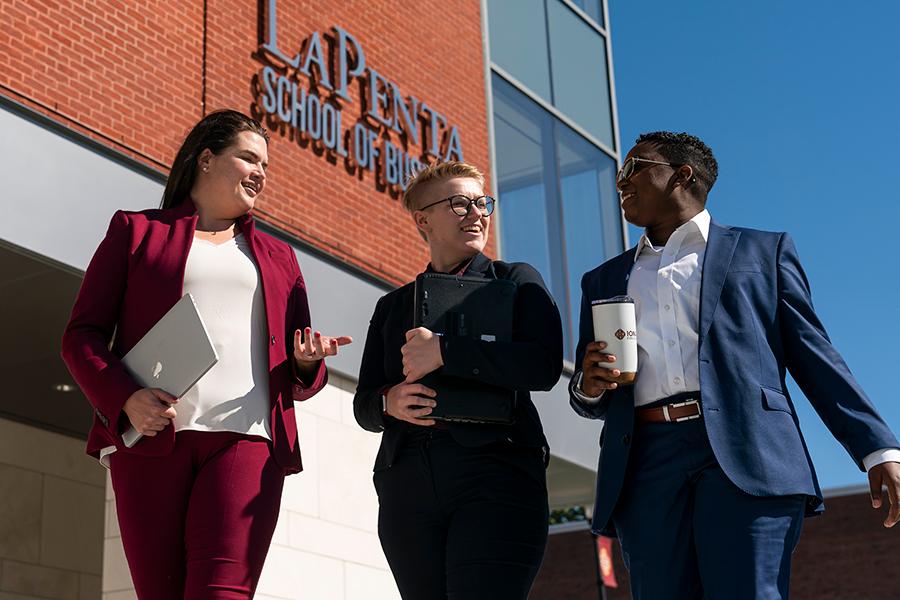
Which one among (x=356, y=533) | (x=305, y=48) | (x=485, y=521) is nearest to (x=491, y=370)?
(x=485, y=521)

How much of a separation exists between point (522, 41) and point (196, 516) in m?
11.5

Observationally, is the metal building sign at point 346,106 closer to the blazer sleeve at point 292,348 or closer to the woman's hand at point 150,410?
the blazer sleeve at point 292,348

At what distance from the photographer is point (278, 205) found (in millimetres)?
9812

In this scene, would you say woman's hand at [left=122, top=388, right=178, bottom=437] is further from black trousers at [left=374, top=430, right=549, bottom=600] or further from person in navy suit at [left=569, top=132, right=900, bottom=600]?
person in navy suit at [left=569, top=132, right=900, bottom=600]

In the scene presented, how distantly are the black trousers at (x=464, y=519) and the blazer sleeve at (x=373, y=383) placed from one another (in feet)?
0.59

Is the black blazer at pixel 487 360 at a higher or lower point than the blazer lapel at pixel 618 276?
lower

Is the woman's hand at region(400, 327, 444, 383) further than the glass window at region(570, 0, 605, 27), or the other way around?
the glass window at region(570, 0, 605, 27)

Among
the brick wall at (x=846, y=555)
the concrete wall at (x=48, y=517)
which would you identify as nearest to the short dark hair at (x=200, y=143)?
the concrete wall at (x=48, y=517)

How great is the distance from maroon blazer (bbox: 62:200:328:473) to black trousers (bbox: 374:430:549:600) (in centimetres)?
40

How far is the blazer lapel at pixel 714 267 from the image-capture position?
3625mm

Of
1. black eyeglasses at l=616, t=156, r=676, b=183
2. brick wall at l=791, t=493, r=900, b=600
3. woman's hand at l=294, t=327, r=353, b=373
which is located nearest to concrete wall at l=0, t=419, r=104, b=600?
woman's hand at l=294, t=327, r=353, b=373

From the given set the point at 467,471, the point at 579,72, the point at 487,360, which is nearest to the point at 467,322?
the point at 487,360

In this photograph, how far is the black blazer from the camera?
12.1ft

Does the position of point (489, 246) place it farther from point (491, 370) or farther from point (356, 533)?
point (491, 370)
